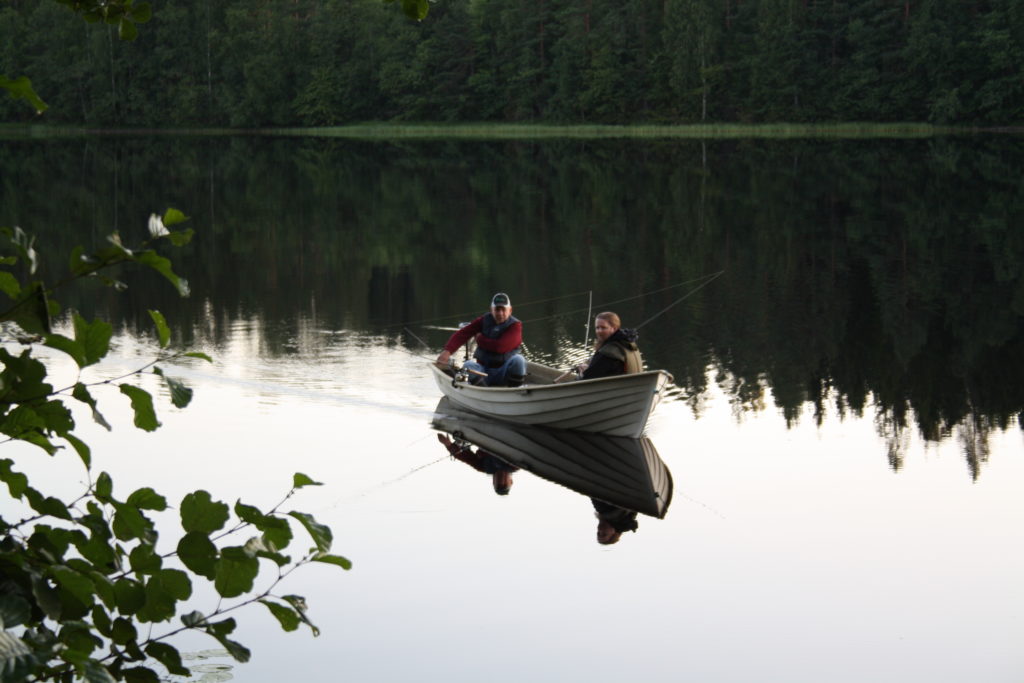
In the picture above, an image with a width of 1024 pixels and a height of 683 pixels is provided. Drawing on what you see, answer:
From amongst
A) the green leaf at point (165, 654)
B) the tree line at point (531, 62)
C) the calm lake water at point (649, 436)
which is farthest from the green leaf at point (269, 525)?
the tree line at point (531, 62)

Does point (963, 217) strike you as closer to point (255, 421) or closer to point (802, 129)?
point (255, 421)

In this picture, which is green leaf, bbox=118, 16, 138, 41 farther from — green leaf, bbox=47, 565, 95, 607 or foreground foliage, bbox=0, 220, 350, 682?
green leaf, bbox=47, 565, 95, 607

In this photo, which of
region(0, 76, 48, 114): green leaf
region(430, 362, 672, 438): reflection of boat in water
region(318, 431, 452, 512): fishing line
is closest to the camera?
region(0, 76, 48, 114): green leaf

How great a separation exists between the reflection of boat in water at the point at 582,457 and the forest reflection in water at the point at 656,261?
1956mm

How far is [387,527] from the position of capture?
34.1 feet

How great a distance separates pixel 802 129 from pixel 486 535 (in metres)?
77.0

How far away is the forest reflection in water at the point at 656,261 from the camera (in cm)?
1708

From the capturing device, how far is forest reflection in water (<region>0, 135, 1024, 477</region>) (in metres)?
17.1

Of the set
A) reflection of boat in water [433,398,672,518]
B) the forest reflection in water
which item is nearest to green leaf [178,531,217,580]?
reflection of boat in water [433,398,672,518]

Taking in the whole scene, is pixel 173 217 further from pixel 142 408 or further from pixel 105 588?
pixel 105 588

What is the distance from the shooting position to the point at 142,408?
2.48 meters

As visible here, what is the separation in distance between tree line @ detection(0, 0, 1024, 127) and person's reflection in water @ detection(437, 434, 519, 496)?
6988cm

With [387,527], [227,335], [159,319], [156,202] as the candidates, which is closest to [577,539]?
[387,527]

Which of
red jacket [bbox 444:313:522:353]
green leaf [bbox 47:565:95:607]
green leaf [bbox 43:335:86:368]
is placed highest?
green leaf [bbox 43:335:86:368]
